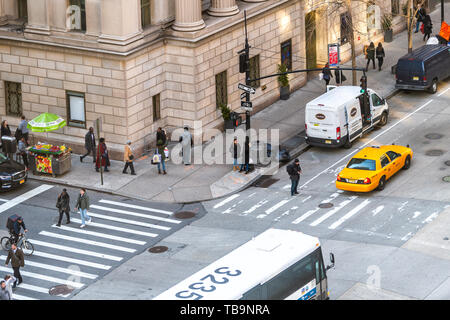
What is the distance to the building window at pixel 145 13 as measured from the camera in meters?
47.5

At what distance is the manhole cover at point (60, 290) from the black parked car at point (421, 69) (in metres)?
25.8

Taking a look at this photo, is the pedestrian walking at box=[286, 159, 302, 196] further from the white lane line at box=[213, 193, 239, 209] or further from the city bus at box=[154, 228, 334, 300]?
the city bus at box=[154, 228, 334, 300]

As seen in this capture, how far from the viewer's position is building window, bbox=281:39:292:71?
181 feet

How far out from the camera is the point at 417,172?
44188 mm

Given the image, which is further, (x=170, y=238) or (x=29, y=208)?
(x=29, y=208)

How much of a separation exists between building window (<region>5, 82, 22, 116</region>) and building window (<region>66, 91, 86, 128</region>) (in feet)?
9.99

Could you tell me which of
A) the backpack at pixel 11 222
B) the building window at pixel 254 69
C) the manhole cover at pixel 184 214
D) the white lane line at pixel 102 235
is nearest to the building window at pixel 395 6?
the building window at pixel 254 69

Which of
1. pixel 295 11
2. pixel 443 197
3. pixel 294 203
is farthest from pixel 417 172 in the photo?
pixel 295 11

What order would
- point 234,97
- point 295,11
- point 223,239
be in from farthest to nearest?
point 295,11 < point 234,97 < point 223,239

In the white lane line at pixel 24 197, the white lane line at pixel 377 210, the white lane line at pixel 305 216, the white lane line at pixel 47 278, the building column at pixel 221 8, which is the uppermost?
the building column at pixel 221 8

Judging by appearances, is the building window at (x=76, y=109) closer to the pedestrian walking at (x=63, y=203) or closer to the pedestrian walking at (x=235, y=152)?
the pedestrian walking at (x=235, y=152)

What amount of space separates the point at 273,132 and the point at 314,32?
35.3 ft

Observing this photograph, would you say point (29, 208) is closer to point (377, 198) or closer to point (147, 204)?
point (147, 204)

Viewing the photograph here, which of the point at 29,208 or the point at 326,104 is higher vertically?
the point at 326,104
